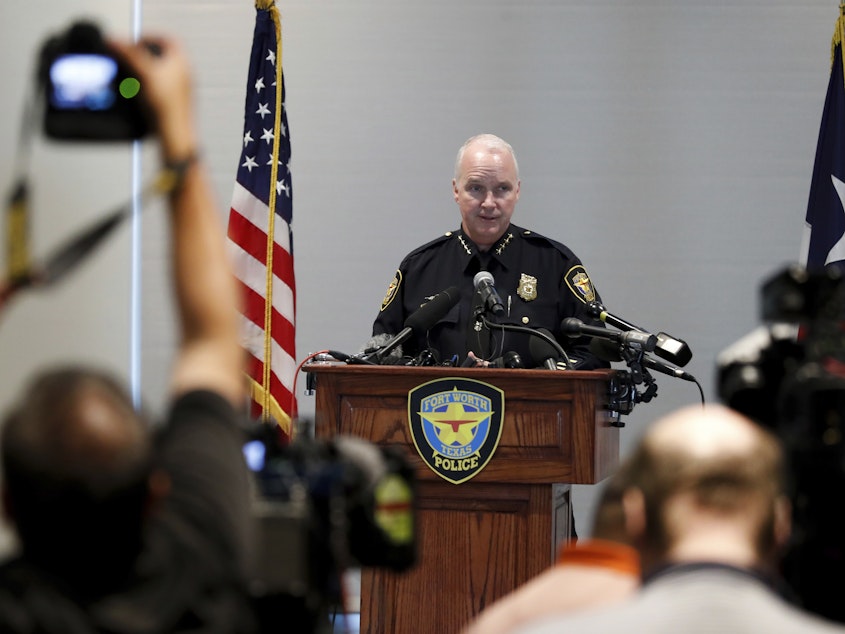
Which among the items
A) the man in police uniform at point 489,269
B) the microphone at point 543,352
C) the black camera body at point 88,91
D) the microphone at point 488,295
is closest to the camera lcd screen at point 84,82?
the black camera body at point 88,91

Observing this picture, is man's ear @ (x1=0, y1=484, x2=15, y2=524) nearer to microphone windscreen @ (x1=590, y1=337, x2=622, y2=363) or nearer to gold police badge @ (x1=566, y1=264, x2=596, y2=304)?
microphone windscreen @ (x1=590, y1=337, x2=622, y2=363)

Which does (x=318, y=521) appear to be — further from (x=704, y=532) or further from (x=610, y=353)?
(x=610, y=353)

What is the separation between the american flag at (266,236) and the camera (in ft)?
15.7

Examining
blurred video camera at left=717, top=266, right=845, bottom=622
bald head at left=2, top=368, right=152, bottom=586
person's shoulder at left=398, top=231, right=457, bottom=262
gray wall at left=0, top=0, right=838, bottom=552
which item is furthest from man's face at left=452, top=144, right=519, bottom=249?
bald head at left=2, top=368, right=152, bottom=586

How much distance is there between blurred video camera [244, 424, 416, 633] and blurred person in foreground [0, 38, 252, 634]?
84 mm

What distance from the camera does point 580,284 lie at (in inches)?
186

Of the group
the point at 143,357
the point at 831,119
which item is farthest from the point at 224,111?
the point at 831,119

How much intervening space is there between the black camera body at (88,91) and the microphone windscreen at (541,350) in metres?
2.54

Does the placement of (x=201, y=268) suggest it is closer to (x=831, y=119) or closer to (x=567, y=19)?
(x=831, y=119)

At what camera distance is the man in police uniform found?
4.67m

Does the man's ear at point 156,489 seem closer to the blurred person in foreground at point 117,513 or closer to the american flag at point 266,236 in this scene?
the blurred person in foreground at point 117,513

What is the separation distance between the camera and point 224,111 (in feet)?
21.5

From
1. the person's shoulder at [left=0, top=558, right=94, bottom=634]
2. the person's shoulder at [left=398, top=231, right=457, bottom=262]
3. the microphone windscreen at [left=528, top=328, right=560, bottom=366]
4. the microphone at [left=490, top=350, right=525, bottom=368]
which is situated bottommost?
the microphone at [left=490, top=350, right=525, bottom=368]

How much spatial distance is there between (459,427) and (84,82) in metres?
2.28
